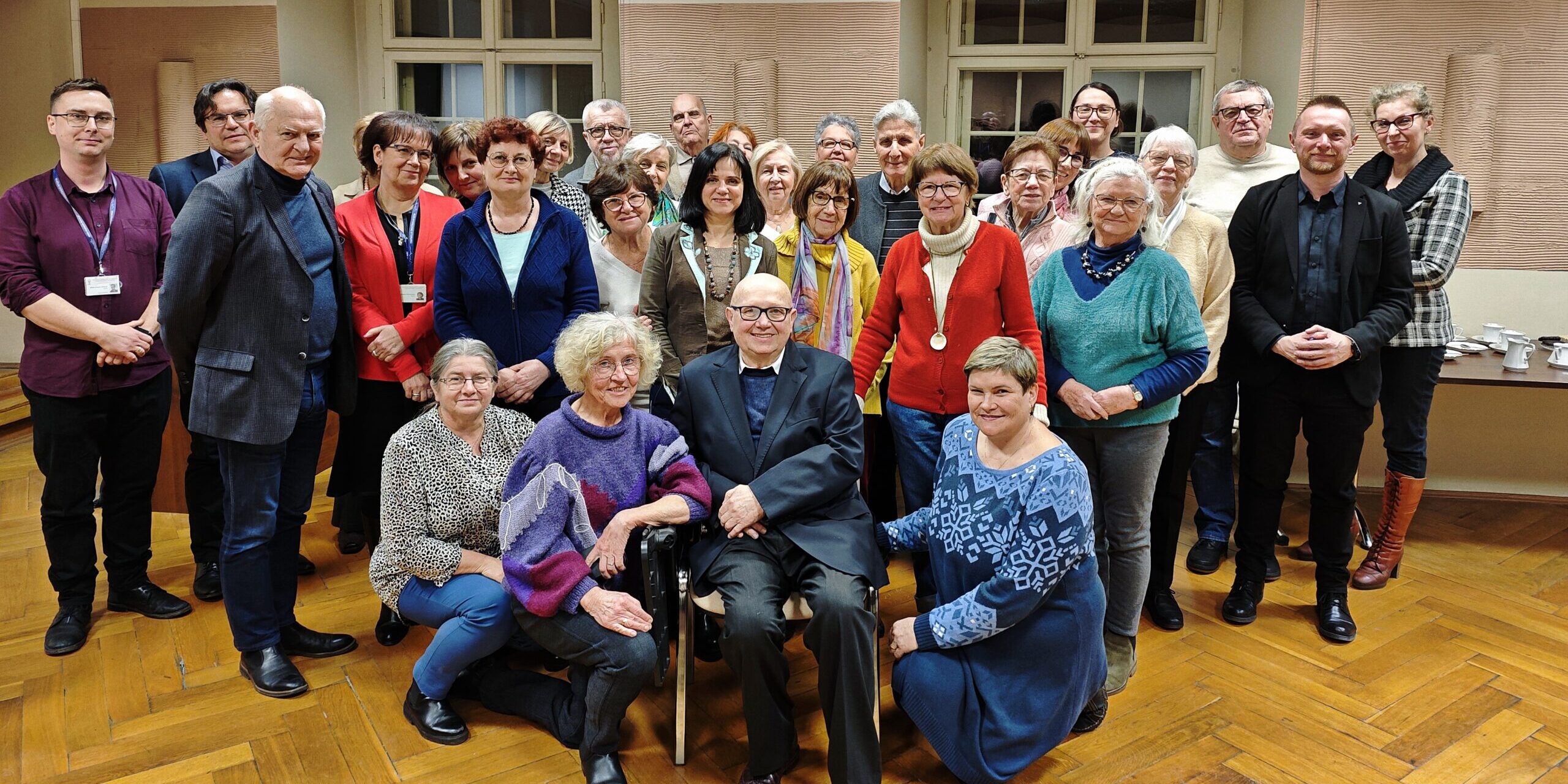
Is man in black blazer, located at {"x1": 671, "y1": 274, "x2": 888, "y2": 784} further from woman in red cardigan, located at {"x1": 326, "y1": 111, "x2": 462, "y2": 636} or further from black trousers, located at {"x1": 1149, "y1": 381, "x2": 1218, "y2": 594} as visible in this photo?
black trousers, located at {"x1": 1149, "y1": 381, "x2": 1218, "y2": 594}

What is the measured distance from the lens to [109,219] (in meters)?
3.43

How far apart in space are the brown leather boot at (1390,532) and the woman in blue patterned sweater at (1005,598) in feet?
6.43

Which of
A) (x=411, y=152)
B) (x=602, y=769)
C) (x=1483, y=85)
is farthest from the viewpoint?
(x=1483, y=85)

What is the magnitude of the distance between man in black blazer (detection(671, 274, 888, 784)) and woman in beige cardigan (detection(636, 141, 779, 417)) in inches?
16.9

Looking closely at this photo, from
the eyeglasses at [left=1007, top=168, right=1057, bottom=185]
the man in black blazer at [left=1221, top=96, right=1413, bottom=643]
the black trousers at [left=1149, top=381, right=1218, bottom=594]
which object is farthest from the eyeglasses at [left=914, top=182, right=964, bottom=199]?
the man in black blazer at [left=1221, top=96, right=1413, bottom=643]

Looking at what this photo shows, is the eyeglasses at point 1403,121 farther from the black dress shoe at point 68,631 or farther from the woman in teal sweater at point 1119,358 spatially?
the black dress shoe at point 68,631

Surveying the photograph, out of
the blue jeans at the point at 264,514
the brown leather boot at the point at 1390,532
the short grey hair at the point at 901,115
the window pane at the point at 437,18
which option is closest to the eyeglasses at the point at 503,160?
the blue jeans at the point at 264,514

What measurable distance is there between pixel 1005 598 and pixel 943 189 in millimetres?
1224

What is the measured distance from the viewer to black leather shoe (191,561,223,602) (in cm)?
374

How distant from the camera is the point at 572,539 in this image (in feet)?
8.86

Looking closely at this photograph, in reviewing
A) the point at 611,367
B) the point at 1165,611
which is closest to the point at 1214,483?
the point at 1165,611

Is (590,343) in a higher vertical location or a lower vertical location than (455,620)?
higher

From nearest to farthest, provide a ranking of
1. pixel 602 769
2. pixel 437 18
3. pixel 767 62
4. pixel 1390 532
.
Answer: pixel 602 769 → pixel 1390 532 → pixel 767 62 → pixel 437 18

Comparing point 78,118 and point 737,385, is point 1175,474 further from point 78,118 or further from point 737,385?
point 78,118
